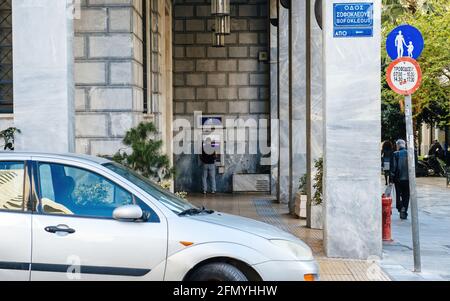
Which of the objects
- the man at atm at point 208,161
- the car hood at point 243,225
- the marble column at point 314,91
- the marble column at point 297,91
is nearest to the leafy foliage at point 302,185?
the marble column at point 297,91

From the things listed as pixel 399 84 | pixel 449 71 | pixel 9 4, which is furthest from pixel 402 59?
pixel 449 71

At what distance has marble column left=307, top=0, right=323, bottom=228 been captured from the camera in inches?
514

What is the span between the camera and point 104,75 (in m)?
11.9

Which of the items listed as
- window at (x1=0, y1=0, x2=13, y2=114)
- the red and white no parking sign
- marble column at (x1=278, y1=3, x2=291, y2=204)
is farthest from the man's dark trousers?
window at (x1=0, y1=0, x2=13, y2=114)

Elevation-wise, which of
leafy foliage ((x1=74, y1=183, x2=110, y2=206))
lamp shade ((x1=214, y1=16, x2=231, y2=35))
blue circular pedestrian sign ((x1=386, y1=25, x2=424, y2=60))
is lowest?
leafy foliage ((x1=74, y1=183, x2=110, y2=206))

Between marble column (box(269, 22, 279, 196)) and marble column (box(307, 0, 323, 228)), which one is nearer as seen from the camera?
marble column (box(307, 0, 323, 228))

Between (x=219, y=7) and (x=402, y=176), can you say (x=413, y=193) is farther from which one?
(x=219, y=7)

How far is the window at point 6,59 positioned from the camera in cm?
1194

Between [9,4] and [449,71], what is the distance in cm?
2469

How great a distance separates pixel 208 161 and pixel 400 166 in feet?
22.6

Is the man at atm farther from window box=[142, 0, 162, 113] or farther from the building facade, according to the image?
window box=[142, 0, 162, 113]

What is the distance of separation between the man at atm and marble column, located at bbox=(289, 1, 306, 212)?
5437mm

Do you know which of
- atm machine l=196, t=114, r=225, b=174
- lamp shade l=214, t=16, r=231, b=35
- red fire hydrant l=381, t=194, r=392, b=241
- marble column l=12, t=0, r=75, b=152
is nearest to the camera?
marble column l=12, t=0, r=75, b=152

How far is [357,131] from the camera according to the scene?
32.1ft
